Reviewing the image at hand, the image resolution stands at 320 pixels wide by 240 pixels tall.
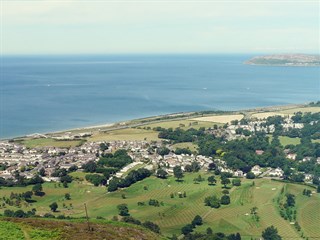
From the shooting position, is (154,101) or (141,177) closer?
(141,177)

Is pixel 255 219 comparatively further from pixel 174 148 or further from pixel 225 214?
pixel 174 148

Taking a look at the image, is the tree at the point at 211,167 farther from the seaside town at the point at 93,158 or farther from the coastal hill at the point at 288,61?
the coastal hill at the point at 288,61

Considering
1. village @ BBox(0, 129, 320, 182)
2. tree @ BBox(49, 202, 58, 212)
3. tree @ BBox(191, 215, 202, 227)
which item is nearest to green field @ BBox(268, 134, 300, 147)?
village @ BBox(0, 129, 320, 182)

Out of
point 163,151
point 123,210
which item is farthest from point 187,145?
point 123,210

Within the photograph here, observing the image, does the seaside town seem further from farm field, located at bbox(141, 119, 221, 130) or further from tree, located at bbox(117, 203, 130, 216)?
tree, located at bbox(117, 203, 130, 216)

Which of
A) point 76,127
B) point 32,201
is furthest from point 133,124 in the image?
point 32,201

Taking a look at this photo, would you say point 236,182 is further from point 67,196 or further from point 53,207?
point 53,207

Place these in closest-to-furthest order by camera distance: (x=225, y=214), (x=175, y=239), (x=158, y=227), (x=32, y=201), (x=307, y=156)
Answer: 1. (x=175, y=239)
2. (x=158, y=227)
3. (x=225, y=214)
4. (x=32, y=201)
5. (x=307, y=156)
